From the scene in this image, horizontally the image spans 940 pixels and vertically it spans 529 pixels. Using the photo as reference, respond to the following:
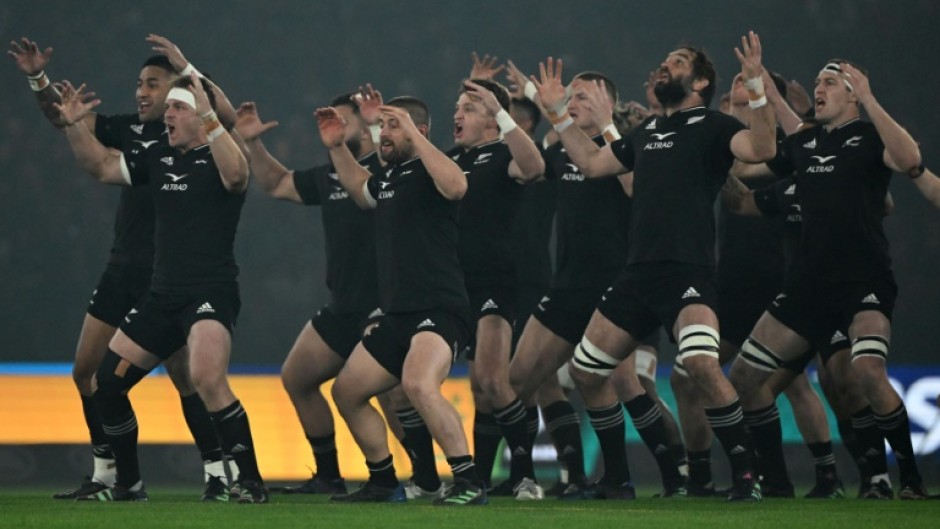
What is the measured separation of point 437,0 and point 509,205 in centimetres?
644

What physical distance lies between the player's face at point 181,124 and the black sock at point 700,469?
4103 millimetres

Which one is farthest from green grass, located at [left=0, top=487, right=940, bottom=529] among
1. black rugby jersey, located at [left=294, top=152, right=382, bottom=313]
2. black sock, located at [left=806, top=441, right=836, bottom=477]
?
black rugby jersey, located at [left=294, top=152, right=382, bottom=313]

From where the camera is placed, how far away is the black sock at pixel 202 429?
10008 millimetres

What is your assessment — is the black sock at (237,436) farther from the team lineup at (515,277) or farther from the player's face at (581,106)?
the player's face at (581,106)

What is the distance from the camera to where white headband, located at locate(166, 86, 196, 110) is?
9781mm

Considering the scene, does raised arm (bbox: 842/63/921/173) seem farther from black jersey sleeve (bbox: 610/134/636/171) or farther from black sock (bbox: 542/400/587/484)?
black sock (bbox: 542/400/587/484)

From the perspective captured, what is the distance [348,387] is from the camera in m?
9.57

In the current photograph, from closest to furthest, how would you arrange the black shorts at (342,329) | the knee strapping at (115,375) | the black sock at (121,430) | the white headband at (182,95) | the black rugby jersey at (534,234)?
the knee strapping at (115,375) → the black sock at (121,430) → the white headband at (182,95) → the black shorts at (342,329) → the black rugby jersey at (534,234)

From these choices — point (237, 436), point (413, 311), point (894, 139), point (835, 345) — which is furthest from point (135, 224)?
point (894, 139)

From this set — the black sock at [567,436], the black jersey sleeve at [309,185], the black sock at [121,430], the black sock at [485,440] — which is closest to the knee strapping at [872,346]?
the black sock at [567,436]

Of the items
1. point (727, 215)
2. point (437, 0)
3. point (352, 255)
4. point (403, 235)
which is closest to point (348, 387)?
point (403, 235)

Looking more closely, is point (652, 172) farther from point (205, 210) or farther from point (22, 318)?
point (22, 318)

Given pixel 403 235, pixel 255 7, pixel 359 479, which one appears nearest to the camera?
pixel 403 235

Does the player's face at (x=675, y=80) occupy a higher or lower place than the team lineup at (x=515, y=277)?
higher
